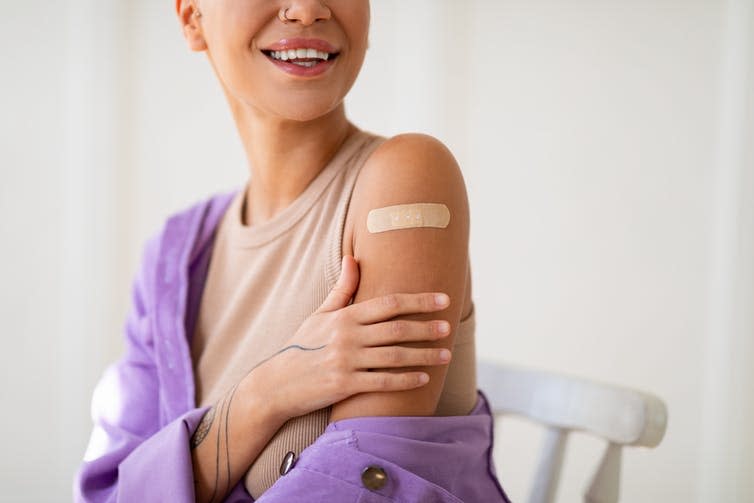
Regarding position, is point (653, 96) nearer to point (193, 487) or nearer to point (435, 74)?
point (435, 74)

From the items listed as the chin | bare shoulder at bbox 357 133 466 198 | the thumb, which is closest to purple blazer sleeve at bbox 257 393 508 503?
the thumb

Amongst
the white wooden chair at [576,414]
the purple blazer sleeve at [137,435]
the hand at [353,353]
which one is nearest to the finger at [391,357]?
the hand at [353,353]

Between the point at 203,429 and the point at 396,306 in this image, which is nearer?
the point at 396,306

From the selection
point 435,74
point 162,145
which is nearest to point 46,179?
point 162,145

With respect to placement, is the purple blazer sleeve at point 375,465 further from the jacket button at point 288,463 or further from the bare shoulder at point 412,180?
the bare shoulder at point 412,180

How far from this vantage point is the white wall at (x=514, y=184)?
5.45ft

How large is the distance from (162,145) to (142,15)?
0.32m

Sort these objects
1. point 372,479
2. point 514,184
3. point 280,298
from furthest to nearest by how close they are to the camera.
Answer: point 514,184 < point 280,298 < point 372,479

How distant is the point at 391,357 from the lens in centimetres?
78

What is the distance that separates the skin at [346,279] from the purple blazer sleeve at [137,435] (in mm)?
29

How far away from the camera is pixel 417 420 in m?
0.79

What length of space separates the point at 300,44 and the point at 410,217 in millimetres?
223

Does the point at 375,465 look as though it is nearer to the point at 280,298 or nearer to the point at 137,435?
the point at 280,298

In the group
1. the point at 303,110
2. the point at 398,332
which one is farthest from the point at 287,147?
the point at 398,332
